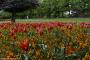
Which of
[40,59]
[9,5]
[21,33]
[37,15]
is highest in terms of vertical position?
[40,59]

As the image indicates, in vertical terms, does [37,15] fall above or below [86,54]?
below

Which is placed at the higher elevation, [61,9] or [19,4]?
[19,4]

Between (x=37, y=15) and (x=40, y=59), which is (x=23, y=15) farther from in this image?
(x=40, y=59)

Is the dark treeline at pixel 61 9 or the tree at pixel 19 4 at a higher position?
the tree at pixel 19 4

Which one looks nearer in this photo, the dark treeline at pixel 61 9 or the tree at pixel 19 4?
the tree at pixel 19 4

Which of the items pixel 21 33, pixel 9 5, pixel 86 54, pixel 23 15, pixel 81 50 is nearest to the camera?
pixel 86 54

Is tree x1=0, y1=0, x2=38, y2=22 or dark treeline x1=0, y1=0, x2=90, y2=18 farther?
dark treeline x1=0, y1=0, x2=90, y2=18

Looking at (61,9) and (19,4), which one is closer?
(19,4)

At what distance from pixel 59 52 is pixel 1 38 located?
3.14m

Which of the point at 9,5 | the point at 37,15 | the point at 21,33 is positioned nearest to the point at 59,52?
the point at 21,33

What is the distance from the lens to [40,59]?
193 inches

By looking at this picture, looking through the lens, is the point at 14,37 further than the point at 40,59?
Yes

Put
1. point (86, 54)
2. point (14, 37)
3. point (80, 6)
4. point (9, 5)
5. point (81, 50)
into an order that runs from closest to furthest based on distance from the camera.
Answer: point (86, 54) → point (81, 50) → point (14, 37) → point (9, 5) → point (80, 6)

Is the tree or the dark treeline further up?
the tree
